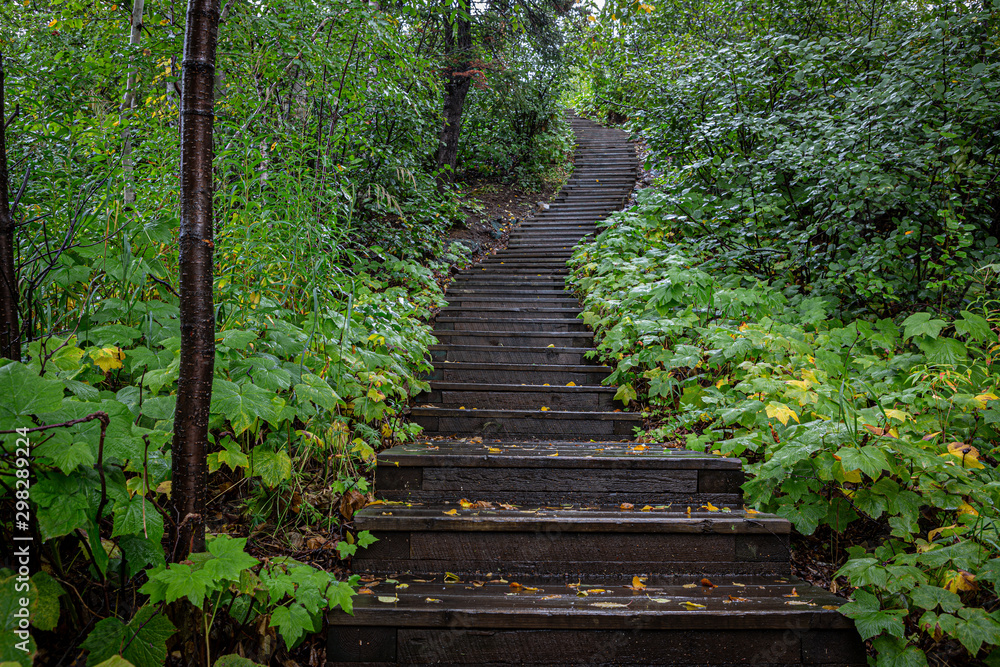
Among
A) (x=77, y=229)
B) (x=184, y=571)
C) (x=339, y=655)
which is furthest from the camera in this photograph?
(x=77, y=229)

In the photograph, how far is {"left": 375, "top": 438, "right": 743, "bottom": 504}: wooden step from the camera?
2.49 m

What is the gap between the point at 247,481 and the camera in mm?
1967

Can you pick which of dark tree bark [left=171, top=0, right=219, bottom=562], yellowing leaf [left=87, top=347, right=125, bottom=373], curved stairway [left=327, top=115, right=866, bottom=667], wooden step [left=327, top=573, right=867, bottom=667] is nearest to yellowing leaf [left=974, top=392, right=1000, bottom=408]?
curved stairway [left=327, top=115, right=866, bottom=667]

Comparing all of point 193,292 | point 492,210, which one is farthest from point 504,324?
point 492,210

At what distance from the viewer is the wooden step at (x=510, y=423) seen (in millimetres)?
3266

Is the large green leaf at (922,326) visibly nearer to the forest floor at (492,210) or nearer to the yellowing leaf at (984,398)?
the yellowing leaf at (984,398)

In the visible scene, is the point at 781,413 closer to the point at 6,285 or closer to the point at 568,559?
the point at 568,559

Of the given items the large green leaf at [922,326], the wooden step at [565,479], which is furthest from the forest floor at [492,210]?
the large green leaf at [922,326]

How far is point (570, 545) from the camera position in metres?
2.15

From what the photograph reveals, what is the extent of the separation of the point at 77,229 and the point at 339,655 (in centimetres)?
182

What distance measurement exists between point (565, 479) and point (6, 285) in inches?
87.6

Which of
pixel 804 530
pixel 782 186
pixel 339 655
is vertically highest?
pixel 782 186

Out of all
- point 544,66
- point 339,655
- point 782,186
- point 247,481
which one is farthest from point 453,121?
point 339,655

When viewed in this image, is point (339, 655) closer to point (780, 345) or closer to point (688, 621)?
point (688, 621)
